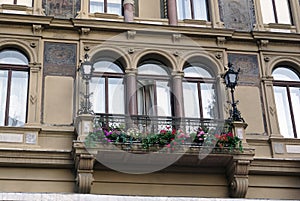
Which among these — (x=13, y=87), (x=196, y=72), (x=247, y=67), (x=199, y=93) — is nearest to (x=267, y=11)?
(x=247, y=67)

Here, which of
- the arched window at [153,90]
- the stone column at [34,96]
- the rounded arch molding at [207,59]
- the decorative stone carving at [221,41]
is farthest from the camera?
the decorative stone carving at [221,41]

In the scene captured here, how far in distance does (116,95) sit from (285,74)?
5.74 metres

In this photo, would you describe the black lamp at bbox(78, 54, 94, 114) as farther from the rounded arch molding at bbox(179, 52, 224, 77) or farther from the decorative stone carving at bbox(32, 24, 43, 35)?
the rounded arch molding at bbox(179, 52, 224, 77)

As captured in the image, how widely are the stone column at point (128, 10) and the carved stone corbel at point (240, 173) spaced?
229 inches

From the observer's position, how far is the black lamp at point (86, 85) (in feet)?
55.7

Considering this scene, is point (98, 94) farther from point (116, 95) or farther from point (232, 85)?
point (232, 85)

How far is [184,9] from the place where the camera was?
20266 millimetres

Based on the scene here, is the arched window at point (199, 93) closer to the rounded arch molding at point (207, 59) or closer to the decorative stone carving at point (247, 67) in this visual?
the rounded arch molding at point (207, 59)

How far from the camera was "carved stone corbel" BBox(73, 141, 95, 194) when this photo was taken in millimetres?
15977

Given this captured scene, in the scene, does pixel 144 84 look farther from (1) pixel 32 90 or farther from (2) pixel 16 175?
(2) pixel 16 175

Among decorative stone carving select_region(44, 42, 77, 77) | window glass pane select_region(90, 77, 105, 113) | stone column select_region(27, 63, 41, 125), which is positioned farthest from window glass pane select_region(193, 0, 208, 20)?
stone column select_region(27, 63, 41, 125)

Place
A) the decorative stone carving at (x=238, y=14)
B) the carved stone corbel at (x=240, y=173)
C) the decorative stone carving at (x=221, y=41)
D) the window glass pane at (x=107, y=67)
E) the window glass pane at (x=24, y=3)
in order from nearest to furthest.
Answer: the carved stone corbel at (x=240, y=173)
the window glass pane at (x=107, y=67)
the window glass pane at (x=24, y=3)
the decorative stone carving at (x=221, y=41)
the decorative stone carving at (x=238, y=14)

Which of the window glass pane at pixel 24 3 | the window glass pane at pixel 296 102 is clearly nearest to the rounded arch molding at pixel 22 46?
the window glass pane at pixel 24 3

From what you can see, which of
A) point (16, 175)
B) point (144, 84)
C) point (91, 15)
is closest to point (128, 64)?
point (144, 84)
